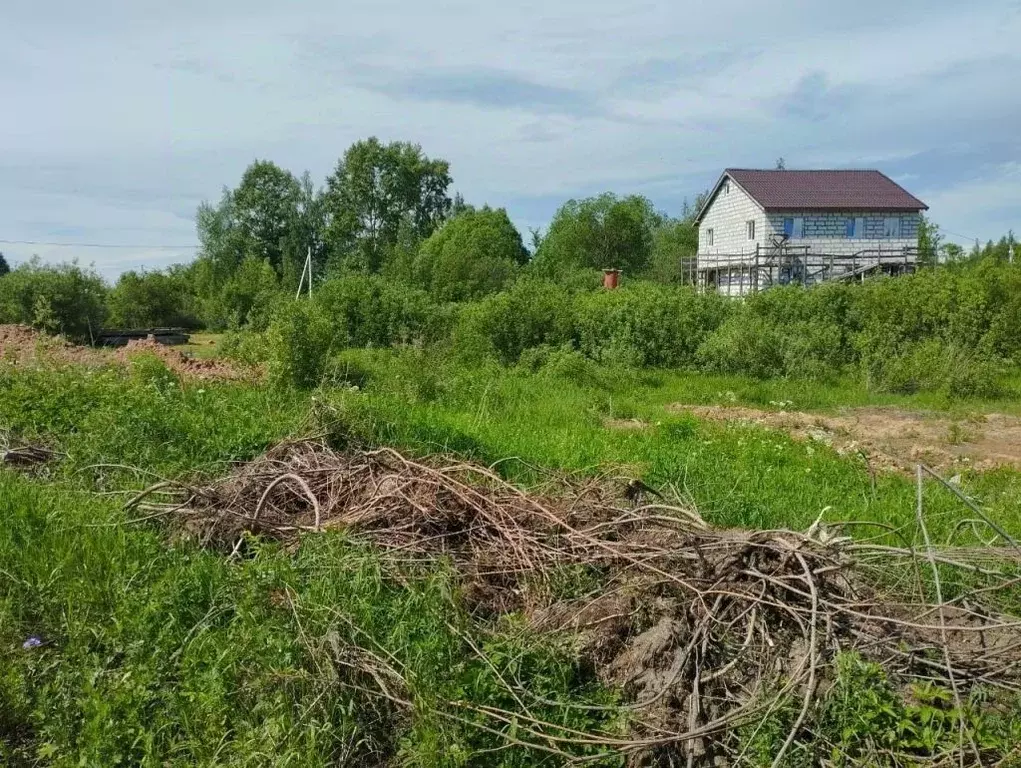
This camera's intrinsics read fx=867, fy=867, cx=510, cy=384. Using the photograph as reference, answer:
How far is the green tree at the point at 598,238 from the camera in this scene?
43.1 metres

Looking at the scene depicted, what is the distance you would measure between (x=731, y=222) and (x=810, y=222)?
13.5ft

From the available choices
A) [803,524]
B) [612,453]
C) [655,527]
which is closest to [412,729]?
[655,527]

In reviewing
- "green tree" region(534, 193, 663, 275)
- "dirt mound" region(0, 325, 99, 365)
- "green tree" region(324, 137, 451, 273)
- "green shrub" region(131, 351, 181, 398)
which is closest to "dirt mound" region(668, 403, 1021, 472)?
"green shrub" region(131, 351, 181, 398)

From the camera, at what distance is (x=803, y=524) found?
6023 mm

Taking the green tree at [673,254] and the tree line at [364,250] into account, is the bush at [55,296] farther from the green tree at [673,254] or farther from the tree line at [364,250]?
the green tree at [673,254]

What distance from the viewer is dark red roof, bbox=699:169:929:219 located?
121ft

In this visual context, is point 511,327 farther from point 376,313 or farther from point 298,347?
point 298,347

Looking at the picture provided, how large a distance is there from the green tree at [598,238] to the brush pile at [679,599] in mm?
37000

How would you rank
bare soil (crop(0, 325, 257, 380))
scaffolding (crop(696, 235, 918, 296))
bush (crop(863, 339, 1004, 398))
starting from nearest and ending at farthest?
bare soil (crop(0, 325, 257, 380)) < bush (crop(863, 339, 1004, 398)) < scaffolding (crop(696, 235, 918, 296))

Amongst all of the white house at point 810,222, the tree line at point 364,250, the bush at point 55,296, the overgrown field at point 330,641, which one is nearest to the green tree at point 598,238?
the tree line at point 364,250

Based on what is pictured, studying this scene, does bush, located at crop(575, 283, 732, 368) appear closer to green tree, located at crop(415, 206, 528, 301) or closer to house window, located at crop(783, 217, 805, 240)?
green tree, located at crop(415, 206, 528, 301)

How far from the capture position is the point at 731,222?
40188mm

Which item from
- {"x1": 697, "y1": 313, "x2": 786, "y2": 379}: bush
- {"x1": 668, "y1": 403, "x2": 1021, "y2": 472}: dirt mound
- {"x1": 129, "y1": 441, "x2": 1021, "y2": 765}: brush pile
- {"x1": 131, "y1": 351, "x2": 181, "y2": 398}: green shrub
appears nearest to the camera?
{"x1": 129, "y1": 441, "x2": 1021, "y2": 765}: brush pile

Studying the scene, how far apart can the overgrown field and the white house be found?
2918 cm
